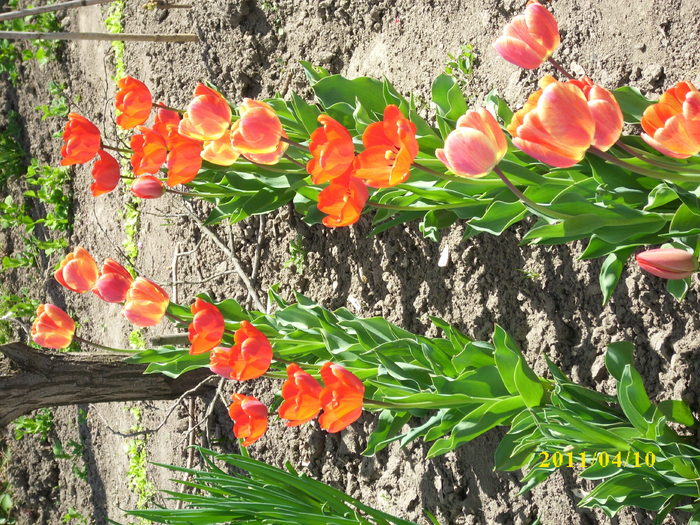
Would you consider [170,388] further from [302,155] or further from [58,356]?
[302,155]

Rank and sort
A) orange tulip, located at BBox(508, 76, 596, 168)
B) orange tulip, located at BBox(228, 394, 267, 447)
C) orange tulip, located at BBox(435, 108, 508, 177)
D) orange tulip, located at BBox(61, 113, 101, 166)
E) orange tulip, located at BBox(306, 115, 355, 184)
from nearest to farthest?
1. orange tulip, located at BBox(508, 76, 596, 168)
2. orange tulip, located at BBox(435, 108, 508, 177)
3. orange tulip, located at BBox(306, 115, 355, 184)
4. orange tulip, located at BBox(228, 394, 267, 447)
5. orange tulip, located at BBox(61, 113, 101, 166)

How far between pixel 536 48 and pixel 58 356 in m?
1.79

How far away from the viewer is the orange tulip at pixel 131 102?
162 centimetres

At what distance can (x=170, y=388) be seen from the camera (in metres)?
2.71

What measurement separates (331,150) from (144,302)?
652 millimetres

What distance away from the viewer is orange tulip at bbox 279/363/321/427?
136 cm

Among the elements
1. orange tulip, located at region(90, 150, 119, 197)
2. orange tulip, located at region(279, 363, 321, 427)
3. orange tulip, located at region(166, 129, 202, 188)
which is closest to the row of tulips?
orange tulip, located at region(279, 363, 321, 427)

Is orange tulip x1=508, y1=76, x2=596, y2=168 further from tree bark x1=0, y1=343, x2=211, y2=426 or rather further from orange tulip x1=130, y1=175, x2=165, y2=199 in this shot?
tree bark x1=0, y1=343, x2=211, y2=426

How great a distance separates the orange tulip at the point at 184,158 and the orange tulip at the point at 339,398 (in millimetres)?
485

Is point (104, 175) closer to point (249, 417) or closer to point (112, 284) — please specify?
point (112, 284)

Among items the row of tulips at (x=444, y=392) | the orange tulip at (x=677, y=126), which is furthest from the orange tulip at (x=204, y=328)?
the orange tulip at (x=677, y=126)

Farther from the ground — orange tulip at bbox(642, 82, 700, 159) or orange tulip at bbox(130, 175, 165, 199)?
orange tulip at bbox(130, 175, 165, 199)
